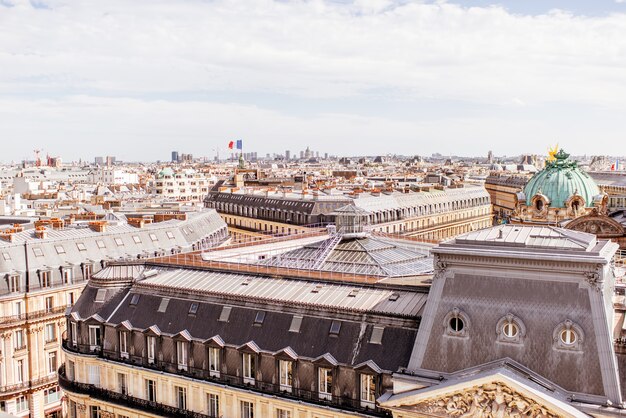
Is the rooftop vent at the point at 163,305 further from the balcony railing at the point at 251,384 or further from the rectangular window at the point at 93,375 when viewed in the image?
the rectangular window at the point at 93,375

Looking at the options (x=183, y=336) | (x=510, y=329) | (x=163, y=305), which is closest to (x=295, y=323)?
(x=183, y=336)

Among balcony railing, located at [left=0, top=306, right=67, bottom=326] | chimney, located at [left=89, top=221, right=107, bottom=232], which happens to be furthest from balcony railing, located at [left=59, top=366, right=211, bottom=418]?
chimney, located at [left=89, top=221, right=107, bottom=232]

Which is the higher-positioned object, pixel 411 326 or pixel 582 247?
pixel 582 247

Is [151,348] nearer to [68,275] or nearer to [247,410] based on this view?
[247,410]

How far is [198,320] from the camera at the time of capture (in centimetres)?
4856

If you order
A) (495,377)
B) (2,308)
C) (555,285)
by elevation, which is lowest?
(2,308)

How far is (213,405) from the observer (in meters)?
47.1

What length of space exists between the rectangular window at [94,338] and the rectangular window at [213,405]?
1083cm

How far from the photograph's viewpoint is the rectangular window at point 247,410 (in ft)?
149

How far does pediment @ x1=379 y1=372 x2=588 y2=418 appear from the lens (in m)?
33.5

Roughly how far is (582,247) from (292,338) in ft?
58.6

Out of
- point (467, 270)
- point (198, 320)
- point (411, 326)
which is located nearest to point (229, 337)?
point (198, 320)

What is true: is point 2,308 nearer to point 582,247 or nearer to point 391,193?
point 582,247

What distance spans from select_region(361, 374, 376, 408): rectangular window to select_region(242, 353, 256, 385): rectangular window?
7.61 meters
